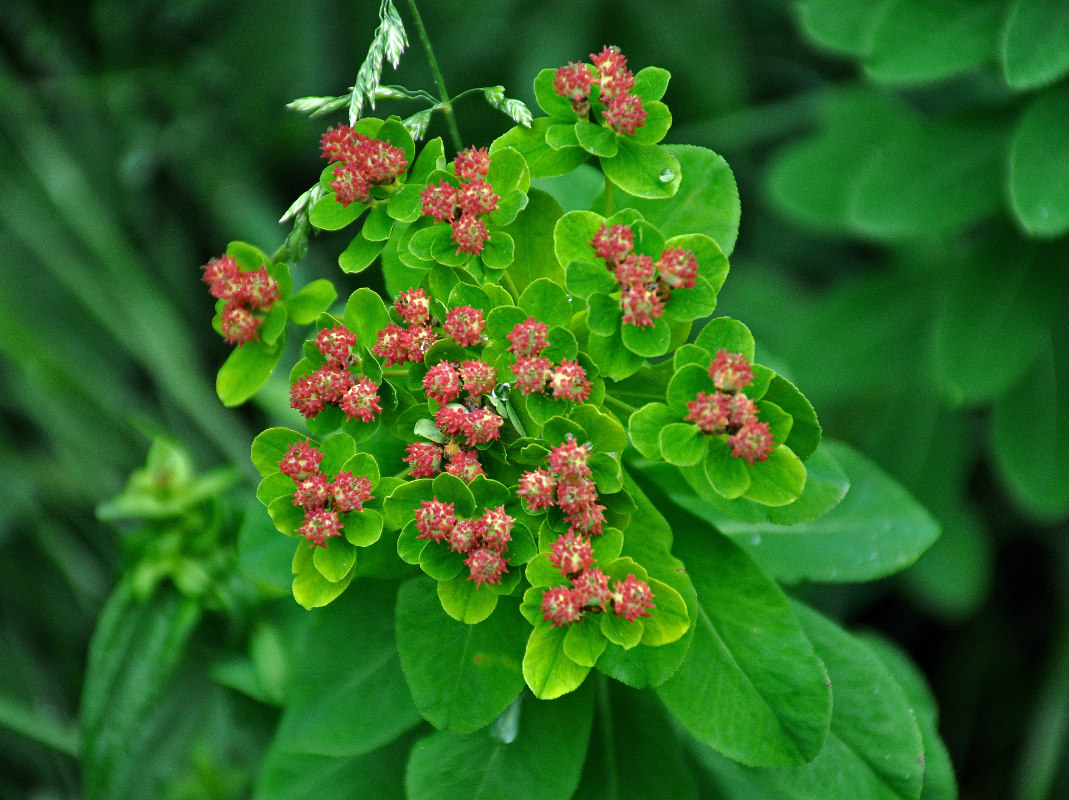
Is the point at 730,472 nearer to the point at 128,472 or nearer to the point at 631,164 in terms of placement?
the point at 631,164

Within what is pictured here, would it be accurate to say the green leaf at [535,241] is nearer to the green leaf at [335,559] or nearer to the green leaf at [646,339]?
the green leaf at [646,339]

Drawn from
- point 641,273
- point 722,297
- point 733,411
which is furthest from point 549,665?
point 722,297

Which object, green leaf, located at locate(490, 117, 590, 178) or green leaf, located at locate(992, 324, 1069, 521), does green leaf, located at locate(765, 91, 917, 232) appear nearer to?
green leaf, located at locate(992, 324, 1069, 521)

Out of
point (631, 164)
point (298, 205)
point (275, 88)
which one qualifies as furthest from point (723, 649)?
point (275, 88)

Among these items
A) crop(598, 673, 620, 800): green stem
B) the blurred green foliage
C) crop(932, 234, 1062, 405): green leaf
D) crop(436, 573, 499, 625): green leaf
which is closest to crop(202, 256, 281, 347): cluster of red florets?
crop(436, 573, 499, 625): green leaf

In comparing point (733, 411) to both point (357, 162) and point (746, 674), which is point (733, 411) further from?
point (357, 162)

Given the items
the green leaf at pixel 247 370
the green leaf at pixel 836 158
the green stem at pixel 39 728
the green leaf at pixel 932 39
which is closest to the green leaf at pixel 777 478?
the green leaf at pixel 247 370
